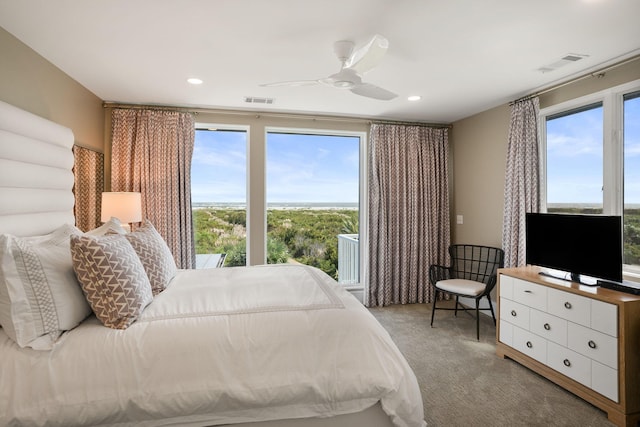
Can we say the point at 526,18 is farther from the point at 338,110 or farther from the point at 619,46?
the point at 338,110

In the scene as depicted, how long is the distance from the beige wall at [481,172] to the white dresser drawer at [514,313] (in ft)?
3.86

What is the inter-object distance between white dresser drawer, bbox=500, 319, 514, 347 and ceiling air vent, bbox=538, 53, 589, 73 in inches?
89.2

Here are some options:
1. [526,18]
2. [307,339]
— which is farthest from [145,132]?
[526,18]

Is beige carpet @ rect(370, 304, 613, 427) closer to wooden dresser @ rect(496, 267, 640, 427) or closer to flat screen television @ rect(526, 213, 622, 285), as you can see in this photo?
wooden dresser @ rect(496, 267, 640, 427)

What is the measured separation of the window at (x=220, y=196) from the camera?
412cm

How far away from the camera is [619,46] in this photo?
7.77 ft

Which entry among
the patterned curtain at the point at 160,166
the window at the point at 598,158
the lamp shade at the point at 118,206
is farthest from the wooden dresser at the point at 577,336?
the lamp shade at the point at 118,206

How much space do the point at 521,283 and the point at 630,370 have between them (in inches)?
34.0

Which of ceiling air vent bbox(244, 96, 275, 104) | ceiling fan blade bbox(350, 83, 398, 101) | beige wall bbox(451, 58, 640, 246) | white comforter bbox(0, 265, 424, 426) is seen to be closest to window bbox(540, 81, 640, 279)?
beige wall bbox(451, 58, 640, 246)

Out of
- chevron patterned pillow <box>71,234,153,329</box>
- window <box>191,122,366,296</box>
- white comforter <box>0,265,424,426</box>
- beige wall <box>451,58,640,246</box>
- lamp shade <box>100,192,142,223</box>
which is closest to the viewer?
white comforter <box>0,265,424,426</box>

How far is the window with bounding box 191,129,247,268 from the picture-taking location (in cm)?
412

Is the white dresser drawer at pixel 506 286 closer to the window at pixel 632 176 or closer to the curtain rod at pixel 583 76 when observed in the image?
the window at pixel 632 176

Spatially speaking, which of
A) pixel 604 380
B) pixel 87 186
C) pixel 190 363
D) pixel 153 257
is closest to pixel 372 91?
pixel 153 257

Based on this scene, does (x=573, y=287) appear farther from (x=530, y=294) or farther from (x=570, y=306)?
(x=530, y=294)
